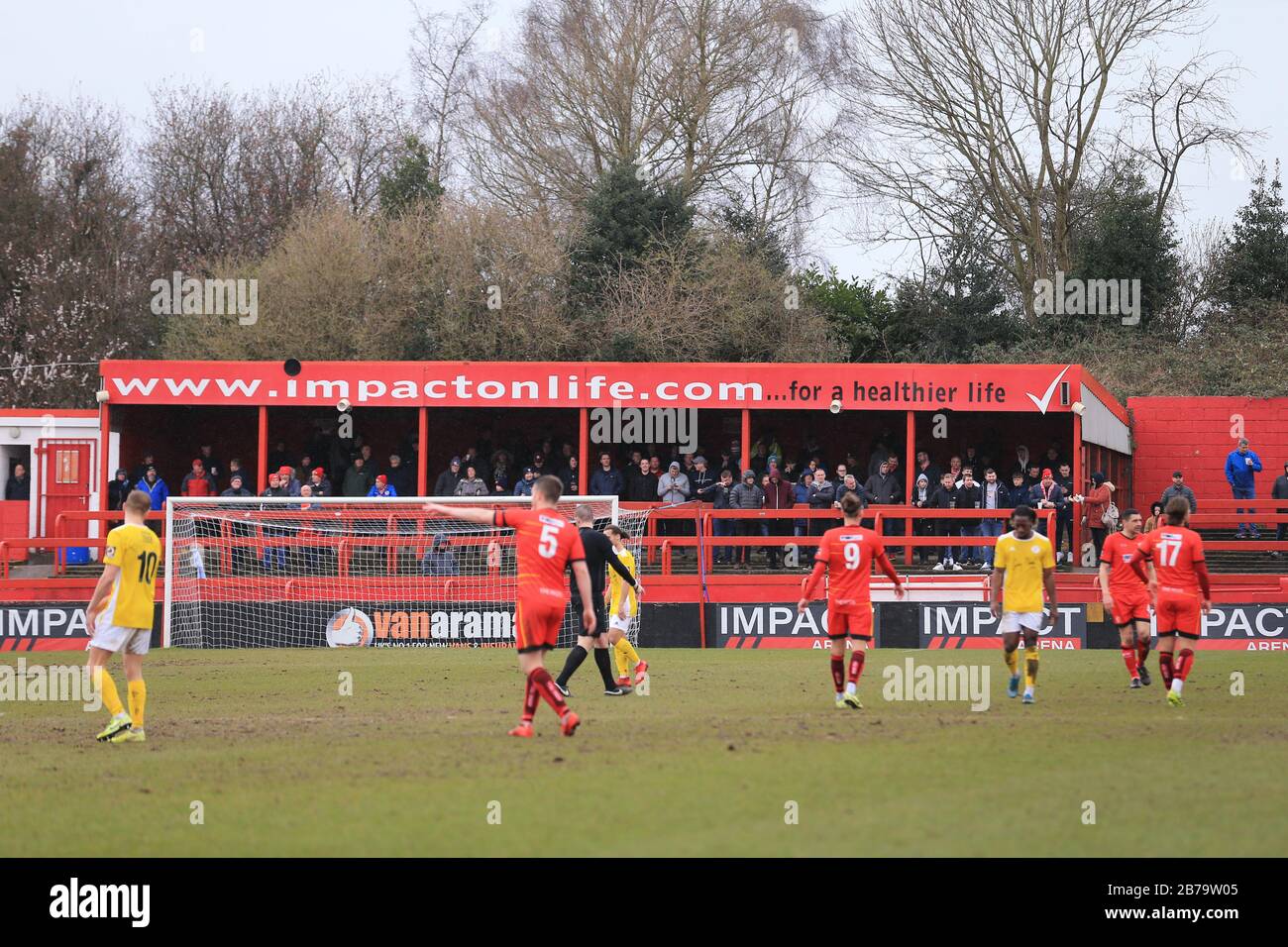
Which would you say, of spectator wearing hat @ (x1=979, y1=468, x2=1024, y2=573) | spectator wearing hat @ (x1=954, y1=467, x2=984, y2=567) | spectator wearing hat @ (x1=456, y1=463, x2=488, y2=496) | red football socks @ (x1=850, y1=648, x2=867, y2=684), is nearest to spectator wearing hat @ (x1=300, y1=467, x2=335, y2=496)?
spectator wearing hat @ (x1=456, y1=463, x2=488, y2=496)

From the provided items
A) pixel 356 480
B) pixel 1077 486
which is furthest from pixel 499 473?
pixel 1077 486

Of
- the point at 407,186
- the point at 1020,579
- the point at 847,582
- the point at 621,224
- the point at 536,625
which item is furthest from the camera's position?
the point at 407,186

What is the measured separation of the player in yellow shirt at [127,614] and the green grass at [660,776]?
0.29 m

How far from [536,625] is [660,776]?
7.00 feet

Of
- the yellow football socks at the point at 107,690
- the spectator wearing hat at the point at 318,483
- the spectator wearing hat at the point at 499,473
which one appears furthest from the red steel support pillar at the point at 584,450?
the yellow football socks at the point at 107,690

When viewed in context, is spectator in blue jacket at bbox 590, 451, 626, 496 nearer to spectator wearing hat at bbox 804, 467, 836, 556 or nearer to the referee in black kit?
spectator wearing hat at bbox 804, 467, 836, 556

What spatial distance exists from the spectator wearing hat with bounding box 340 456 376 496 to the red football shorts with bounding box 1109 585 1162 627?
1511 centimetres

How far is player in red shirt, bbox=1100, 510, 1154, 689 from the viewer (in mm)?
15266

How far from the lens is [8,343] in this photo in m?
45.6

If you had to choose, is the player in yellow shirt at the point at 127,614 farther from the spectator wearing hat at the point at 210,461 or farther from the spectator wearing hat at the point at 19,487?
the spectator wearing hat at the point at 19,487

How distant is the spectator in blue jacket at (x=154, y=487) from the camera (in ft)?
86.8

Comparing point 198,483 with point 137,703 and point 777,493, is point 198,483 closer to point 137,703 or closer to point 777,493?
point 777,493

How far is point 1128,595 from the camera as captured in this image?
51.5 ft
